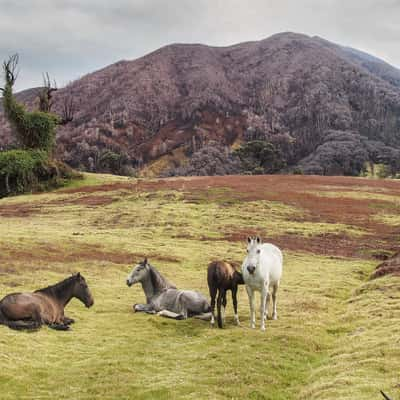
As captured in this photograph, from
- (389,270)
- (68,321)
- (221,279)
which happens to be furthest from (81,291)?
(389,270)

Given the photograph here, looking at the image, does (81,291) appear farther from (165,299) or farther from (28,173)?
(28,173)

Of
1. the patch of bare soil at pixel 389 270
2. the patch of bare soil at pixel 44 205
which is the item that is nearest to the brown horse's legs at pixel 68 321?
the patch of bare soil at pixel 389 270

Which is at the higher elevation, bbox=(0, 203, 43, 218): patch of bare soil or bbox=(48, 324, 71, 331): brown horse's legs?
bbox=(0, 203, 43, 218): patch of bare soil

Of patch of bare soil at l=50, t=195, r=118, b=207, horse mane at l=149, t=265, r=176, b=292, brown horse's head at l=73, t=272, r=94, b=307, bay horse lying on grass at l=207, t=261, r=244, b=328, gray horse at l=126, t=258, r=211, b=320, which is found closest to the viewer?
bay horse lying on grass at l=207, t=261, r=244, b=328

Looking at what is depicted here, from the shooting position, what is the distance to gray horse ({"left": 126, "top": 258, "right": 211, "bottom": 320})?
61.2ft

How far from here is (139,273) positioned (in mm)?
19500

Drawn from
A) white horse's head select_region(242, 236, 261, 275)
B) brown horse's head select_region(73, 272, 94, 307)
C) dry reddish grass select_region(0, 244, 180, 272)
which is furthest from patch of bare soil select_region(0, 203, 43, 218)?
white horse's head select_region(242, 236, 261, 275)

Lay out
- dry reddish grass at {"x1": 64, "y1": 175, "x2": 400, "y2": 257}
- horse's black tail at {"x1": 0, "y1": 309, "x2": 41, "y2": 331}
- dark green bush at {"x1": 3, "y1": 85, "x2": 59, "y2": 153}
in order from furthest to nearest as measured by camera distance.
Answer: dark green bush at {"x1": 3, "y1": 85, "x2": 59, "y2": 153} → dry reddish grass at {"x1": 64, "y1": 175, "x2": 400, "y2": 257} → horse's black tail at {"x1": 0, "y1": 309, "x2": 41, "y2": 331}

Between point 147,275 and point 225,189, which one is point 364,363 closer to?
point 147,275

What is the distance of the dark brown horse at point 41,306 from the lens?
1555 cm

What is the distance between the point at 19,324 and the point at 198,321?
6.12 metres

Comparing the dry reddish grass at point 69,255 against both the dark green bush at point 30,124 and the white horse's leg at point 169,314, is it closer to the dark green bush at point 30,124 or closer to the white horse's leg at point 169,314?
the white horse's leg at point 169,314

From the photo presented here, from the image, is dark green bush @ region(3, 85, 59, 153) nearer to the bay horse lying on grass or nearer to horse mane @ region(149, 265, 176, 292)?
horse mane @ region(149, 265, 176, 292)

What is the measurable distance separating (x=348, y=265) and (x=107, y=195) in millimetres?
41059
